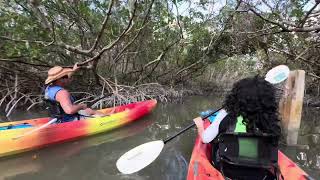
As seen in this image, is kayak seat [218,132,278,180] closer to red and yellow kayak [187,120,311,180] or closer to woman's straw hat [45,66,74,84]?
red and yellow kayak [187,120,311,180]

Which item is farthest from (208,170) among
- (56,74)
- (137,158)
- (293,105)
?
(56,74)

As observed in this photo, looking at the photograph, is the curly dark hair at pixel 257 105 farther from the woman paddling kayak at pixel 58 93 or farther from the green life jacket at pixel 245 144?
the woman paddling kayak at pixel 58 93

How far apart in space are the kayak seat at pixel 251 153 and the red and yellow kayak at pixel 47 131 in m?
2.83

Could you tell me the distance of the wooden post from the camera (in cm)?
462

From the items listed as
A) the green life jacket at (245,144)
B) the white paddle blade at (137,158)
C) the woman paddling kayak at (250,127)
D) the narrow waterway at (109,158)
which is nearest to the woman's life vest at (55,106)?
the narrow waterway at (109,158)

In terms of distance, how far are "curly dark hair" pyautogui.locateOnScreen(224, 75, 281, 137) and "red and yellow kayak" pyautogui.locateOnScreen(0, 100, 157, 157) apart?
9.74 feet

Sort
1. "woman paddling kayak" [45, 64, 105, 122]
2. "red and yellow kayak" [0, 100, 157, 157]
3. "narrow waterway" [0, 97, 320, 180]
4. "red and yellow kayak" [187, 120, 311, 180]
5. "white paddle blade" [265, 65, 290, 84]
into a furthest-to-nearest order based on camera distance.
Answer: "woman paddling kayak" [45, 64, 105, 122] < "red and yellow kayak" [0, 100, 157, 157] < "white paddle blade" [265, 65, 290, 84] < "narrow waterway" [0, 97, 320, 180] < "red and yellow kayak" [187, 120, 311, 180]

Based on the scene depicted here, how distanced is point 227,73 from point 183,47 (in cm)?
292

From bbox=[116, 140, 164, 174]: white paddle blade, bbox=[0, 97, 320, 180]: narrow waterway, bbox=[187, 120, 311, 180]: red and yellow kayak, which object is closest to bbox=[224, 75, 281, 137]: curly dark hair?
bbox=[187, 120, 311, 180]: red and yellow kayak

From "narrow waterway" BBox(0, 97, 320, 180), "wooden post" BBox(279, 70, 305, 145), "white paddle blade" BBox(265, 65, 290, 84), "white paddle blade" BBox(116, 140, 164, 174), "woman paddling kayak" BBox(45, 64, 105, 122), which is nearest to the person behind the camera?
"white paddle blade" BBox(116, 140, 164, 174)

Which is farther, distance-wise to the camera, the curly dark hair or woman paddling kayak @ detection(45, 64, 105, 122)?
woman paddling kayak @ detection(45, 64, 105, 122)

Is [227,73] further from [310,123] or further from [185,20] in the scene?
[310,123]

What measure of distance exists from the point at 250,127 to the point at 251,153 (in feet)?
0.62

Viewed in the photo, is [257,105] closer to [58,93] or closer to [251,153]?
[251,153]
